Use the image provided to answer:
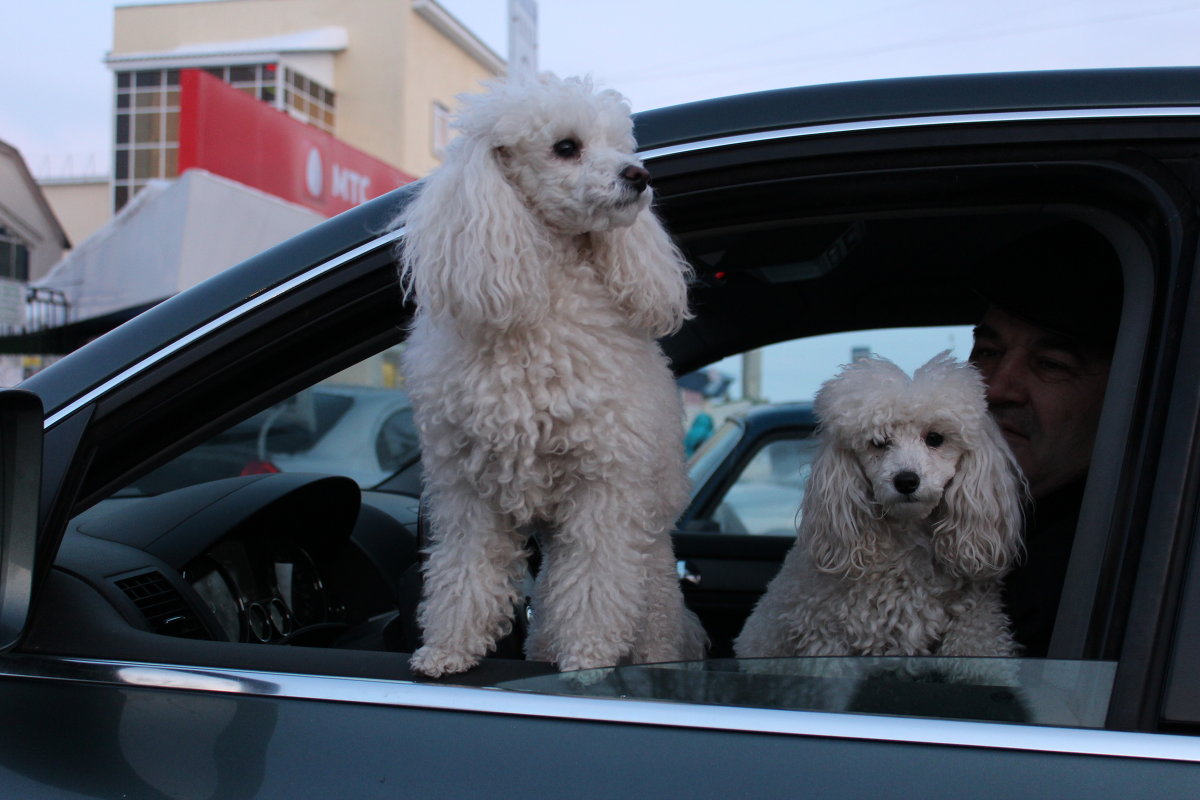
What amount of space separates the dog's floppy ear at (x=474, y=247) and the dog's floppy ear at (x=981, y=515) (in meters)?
0.73

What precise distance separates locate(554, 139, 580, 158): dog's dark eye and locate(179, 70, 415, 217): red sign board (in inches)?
494

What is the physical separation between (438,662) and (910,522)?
81 centimetres

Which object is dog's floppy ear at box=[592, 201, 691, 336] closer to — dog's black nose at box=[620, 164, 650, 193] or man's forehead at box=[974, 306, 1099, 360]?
dog's black nose at box=[620, 164, 650, 193]

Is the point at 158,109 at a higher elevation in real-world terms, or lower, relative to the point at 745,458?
higher

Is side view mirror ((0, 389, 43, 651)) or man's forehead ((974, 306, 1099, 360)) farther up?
man's forehead ((974, 306, 1099, 360))

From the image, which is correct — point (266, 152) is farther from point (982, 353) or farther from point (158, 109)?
point (982, 353)

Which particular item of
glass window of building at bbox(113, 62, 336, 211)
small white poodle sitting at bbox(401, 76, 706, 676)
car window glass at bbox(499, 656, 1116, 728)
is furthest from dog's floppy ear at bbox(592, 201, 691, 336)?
glass window of building at bbox(113, 62, 336, 211)

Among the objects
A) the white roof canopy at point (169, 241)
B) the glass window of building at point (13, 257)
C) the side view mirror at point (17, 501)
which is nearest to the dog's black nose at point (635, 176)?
the side view mirror at point (17, 501)

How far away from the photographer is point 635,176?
1.32 metres

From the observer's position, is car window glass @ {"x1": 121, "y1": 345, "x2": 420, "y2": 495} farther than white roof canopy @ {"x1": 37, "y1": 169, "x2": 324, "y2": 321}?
No

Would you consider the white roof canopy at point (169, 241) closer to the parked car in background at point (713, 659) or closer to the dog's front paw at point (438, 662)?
the parked car in background at point (713, 659)

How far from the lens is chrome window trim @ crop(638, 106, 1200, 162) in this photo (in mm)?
1232

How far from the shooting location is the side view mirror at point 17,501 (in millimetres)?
1193

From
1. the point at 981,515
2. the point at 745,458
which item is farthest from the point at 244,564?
the point at 745,458
